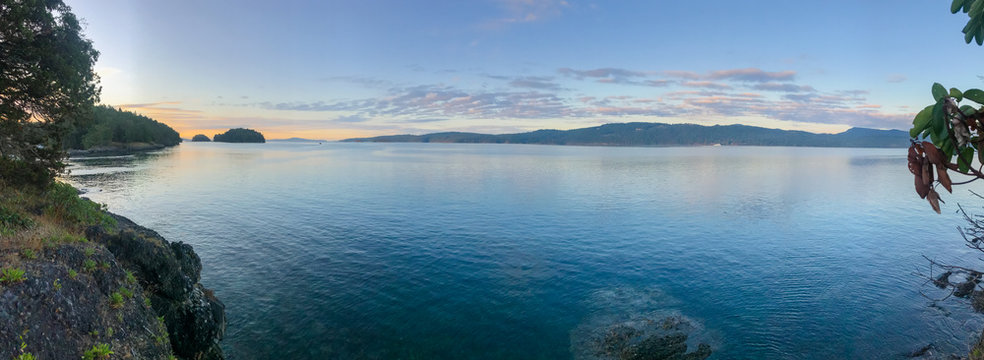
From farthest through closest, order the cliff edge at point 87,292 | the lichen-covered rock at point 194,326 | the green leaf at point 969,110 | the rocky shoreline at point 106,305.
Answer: the lichen-covered rock at point 194,326
the cliff edge at point 87,292
the rocky shoreline at point 106,305
the green leaf at point 969,110

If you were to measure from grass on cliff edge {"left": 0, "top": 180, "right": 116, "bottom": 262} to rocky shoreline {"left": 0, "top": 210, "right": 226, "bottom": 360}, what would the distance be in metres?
0.64

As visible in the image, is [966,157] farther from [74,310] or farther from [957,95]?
[74,310]

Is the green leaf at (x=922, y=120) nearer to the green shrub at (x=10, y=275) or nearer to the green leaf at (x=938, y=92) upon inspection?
the green leaf at (x=938, y=92)

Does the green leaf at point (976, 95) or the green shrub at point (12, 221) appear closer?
the green leaf at point (976, 95)

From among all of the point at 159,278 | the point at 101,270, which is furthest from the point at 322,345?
the point at 101,270

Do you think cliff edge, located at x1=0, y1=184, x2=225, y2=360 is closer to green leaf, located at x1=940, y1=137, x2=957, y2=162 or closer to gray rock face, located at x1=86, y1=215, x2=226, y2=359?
gray rock face, located at x1=86, y1=215, x2=226, y2=359

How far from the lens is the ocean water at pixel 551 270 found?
2595 centimetres

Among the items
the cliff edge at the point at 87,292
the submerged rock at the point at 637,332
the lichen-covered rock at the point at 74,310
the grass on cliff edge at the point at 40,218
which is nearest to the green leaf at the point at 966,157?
the cliff edge at the point at 87,292

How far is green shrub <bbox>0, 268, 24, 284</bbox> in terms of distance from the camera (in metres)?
12.9

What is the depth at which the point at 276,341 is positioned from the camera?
24.9 meters

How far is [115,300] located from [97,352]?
3163mm

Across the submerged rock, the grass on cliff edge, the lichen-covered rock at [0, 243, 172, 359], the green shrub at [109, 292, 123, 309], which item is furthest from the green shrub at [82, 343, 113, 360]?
the submerged rock

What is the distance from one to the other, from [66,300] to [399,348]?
15291 mm

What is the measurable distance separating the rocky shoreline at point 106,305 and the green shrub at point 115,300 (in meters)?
0.04
